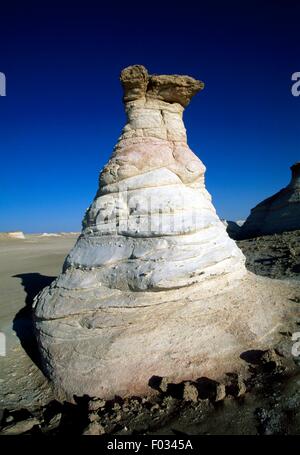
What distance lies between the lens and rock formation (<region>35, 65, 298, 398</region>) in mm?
2883

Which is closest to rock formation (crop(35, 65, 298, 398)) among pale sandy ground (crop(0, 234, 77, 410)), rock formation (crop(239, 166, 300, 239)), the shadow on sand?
pale sandy ground (crop(0, 234, 77, 410))

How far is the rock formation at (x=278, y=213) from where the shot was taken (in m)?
13.6

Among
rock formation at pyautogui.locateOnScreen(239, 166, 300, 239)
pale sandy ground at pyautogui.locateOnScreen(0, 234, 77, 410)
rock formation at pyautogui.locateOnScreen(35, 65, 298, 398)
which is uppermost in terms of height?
rock formation at pyautogui.locateOnScreen(239, 166, 300, 239)

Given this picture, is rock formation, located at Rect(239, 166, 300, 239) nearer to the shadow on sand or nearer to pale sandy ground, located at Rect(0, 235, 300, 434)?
the shadow on sand

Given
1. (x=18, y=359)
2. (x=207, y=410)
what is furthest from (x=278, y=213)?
(x=207, y=410)

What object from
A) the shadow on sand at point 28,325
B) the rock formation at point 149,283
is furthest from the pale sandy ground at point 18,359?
the rock formation at point 149,283

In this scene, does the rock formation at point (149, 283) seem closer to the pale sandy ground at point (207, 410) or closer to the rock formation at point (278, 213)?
the pale sandy ground at point (207, 410)

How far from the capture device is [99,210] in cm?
376

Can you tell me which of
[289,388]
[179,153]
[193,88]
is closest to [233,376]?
[289,388]

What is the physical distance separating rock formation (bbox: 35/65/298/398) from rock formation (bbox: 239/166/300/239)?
1093 cm

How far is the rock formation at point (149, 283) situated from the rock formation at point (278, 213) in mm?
10926

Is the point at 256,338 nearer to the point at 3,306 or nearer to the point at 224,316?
the point at 224,316

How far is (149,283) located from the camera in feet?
10.1
